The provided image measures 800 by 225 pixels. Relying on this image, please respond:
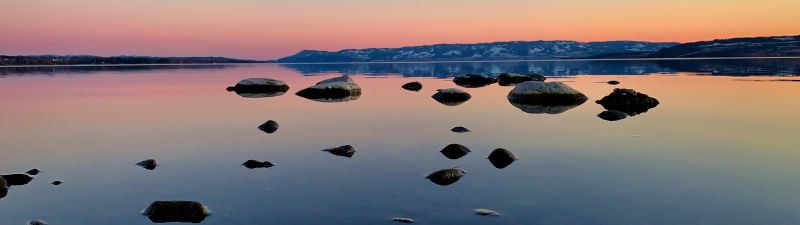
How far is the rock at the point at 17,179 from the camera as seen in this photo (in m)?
11.4

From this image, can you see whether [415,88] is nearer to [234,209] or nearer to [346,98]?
[346,98]

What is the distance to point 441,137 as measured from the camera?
58.1ft

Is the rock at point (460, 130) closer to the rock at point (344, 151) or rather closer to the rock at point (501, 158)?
the rock at point (344, 151)

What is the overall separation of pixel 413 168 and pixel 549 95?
17338mm

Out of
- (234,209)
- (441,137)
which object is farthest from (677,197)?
(441,137)

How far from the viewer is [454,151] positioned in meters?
14.5

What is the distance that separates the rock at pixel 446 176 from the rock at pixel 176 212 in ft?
13.8

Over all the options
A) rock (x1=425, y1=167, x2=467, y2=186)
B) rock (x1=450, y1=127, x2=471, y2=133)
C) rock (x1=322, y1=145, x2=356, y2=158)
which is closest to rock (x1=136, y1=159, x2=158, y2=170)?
rock (x1=322, y1=145, x2=356, y2=158)

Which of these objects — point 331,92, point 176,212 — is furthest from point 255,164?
point 331,92

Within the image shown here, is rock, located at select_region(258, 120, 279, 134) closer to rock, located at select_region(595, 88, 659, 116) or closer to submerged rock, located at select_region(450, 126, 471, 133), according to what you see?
submerged rock, located at select_region(450, 126, 471, 133)

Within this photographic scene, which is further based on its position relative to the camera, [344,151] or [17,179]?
[344,151]

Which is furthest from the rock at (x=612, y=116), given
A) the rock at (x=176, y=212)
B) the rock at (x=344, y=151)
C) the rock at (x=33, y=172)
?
the rock at (x=33, y=172)

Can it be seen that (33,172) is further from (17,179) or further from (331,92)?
(331,92)

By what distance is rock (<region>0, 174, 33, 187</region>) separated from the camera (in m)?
11.4
